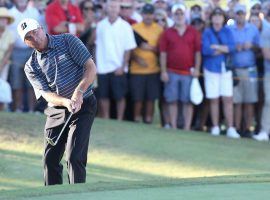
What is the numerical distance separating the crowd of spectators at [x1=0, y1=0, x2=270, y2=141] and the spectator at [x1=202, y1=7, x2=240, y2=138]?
2cm

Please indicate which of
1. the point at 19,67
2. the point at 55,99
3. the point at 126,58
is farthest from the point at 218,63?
the point at 55,99

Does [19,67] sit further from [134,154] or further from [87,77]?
[87,77]

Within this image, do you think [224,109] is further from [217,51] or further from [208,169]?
[208,169]

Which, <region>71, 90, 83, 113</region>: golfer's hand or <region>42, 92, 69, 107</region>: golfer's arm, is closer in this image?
<region>71, 90, 83, 113</region>: golfer's hand

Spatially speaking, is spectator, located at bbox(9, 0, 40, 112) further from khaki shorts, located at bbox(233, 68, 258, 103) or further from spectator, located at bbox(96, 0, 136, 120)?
khaki shorts, located at bbox(233, 68, 258, 103)

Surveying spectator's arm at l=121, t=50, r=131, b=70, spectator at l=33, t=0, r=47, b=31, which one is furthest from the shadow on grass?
spectator at l=33, t=0, r=47, b=31

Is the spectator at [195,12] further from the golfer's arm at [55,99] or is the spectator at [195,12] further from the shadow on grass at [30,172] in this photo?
the golfer's arm at [55,99]

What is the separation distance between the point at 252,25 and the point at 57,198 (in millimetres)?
7996

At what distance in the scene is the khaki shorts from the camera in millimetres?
13562

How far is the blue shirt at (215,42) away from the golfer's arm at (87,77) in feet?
19.6

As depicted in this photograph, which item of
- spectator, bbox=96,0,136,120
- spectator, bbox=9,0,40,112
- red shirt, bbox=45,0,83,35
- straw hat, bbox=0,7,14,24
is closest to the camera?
straw hat, bbox=0,7,14,24

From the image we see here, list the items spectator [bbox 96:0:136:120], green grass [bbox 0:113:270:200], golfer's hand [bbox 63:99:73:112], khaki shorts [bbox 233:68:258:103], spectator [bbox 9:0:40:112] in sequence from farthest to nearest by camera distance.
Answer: khaki shorts [bbox 233:68:258:103]
spectator [bbox 96:0:136:120]
spectator [bbox 9:0:40:112]
green grass [bbox 0:113:270:200]
golfer's hand [bbox 63:99:73:112]

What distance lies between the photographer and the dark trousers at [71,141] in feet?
25.4

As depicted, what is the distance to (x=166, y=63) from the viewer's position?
13414 mm
